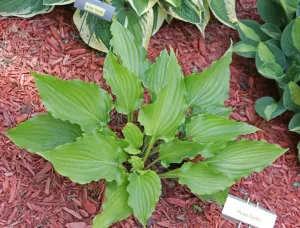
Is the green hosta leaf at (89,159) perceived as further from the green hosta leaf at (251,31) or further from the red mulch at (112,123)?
the green hosta leaf at (251,31)

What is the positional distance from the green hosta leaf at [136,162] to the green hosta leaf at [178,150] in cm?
Result: 9

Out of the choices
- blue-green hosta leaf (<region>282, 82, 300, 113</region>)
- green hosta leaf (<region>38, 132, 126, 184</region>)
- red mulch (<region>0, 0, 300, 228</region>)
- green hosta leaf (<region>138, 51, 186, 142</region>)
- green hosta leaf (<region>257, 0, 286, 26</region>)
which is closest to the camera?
green hosta leaf (<region>38, 132, 126, 184</region>)

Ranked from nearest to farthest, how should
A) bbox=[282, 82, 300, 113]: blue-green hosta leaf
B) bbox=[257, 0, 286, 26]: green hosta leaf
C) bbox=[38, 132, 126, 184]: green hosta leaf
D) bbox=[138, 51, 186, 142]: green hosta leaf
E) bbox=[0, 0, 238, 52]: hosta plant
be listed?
bbox=[38, 132, 126, 184]: green hosta leaf → bbox=[138, 51, 186, 142]: green hosta leaf → bbox=[282, 82, 300, 113]: blue-green hosta leaf → bbox=[0, 0, 238, 52]: hosta plant → bbox=[257, 0, 286, 26]: green hosta leaf

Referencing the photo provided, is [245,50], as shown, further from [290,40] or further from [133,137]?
[133,137]

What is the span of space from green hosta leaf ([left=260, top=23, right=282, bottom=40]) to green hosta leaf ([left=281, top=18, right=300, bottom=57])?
4.1 inches

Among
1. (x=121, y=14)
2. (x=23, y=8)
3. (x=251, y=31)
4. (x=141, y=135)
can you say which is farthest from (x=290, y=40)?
(x=23, y=8)

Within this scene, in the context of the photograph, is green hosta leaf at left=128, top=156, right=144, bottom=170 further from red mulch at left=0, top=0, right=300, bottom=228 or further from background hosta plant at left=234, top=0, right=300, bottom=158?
background hosta plant at left=234, top=0, right=300, bottom=158

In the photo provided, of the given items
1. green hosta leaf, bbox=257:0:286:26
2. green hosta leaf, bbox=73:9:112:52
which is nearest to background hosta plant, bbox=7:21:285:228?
green hosta leaf, bbox=73:9:112:52

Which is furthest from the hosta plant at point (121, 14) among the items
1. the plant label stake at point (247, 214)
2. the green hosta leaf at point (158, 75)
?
the plant label stake at point (247, 214)

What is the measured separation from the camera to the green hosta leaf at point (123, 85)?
1.93 metres

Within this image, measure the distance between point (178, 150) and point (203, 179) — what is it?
16 centimetres

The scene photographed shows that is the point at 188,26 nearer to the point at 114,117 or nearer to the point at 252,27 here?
the point at 252,27

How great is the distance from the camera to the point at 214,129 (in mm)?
1964

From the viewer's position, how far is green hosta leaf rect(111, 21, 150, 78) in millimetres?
2080
